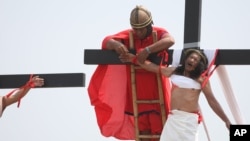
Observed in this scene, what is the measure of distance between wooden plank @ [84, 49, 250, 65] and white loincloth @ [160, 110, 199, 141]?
487mm

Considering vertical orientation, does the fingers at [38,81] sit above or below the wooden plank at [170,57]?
below

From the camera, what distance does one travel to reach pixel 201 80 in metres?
5.55

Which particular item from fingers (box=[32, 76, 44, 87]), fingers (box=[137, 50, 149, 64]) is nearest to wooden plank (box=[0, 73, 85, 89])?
fingers (box=[32, 76, 44, 87])

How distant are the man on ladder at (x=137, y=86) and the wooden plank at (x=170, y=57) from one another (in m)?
0.06

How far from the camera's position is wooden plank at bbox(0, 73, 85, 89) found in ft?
20.5

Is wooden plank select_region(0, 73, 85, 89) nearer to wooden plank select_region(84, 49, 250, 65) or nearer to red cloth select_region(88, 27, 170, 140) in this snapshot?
red cloth select_region(88, 27, 170, 140)

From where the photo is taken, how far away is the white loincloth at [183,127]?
556 cm

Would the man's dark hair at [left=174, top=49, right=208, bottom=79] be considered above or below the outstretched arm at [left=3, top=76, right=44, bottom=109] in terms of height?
above

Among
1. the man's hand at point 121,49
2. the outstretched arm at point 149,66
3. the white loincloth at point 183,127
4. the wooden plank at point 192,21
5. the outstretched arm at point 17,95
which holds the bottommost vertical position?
Answer: the white loincloth at point 183,127

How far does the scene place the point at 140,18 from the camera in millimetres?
5781

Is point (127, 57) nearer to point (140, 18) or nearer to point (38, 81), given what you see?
point (140, 18)

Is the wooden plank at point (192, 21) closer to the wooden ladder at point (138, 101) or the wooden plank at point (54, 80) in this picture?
the wooden ladder at point (138, 101)

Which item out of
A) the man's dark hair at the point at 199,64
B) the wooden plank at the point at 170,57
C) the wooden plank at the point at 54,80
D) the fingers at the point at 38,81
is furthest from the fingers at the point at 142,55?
the fingers at the point at 38,81

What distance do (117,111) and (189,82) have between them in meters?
0.93
